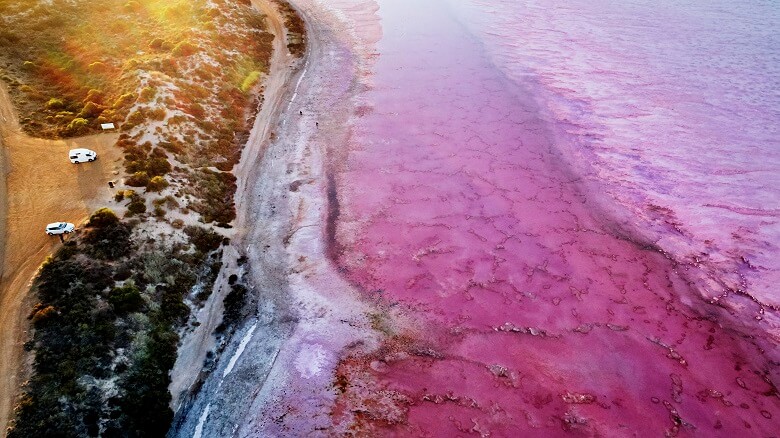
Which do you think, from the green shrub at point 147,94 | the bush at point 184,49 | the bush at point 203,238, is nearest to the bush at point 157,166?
the bush at point 203,238

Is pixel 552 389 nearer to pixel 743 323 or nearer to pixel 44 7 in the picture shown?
pixel 743 323

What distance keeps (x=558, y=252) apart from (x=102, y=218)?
3884 centimetres

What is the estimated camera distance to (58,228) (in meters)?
32.6

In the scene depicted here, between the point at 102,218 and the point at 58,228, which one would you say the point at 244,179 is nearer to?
the point at 102,218

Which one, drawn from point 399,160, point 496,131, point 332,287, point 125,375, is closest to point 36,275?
point 125,375

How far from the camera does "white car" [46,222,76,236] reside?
106 ft

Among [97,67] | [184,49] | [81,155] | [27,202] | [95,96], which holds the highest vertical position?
[184,49]

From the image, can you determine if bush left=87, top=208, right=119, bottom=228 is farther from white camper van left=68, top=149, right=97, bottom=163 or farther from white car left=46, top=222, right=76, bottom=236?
white camper van left=68, top=149, right=97, bottom=163

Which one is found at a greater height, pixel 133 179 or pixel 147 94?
pixel 147 94

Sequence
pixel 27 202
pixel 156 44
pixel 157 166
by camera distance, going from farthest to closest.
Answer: pixel 156 44, pixel 157 166, pixel 27 202

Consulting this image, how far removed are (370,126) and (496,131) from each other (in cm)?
1615

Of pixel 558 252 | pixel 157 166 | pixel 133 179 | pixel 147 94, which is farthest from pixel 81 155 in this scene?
pixel 558 252

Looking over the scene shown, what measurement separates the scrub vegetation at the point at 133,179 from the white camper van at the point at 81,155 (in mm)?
2805

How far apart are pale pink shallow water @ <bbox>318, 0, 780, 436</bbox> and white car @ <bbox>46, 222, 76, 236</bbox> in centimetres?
2110
